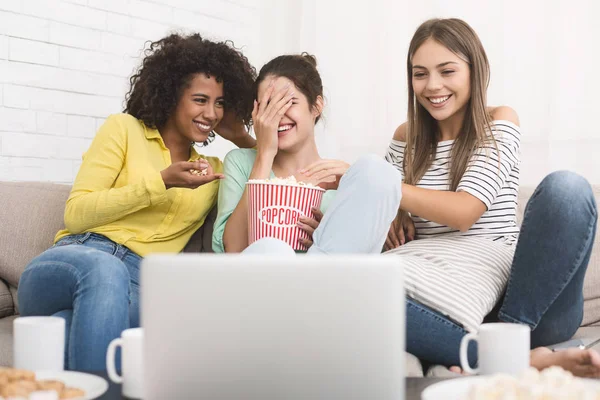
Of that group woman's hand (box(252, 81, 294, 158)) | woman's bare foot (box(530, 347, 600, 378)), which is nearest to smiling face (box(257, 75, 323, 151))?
woman's hand (box(252, 81, 294, 158))

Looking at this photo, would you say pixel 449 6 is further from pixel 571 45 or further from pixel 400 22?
pixel 571 45

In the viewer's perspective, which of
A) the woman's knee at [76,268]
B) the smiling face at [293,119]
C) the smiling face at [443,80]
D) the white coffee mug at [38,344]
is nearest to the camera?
the white coffee mug at [38,344]

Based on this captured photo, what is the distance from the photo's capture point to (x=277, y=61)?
2.24 meters

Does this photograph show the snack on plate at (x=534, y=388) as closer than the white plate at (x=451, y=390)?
Yes

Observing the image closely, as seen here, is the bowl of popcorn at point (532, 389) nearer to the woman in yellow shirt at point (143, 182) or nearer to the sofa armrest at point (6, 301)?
the woman in yellow shirt at point (143, 182)

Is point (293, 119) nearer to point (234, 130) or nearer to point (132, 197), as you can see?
point (234, 130)

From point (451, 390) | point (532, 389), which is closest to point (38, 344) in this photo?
point (451, 390)

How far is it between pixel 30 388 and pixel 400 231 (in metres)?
1.36

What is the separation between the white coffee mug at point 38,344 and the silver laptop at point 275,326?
0.39m

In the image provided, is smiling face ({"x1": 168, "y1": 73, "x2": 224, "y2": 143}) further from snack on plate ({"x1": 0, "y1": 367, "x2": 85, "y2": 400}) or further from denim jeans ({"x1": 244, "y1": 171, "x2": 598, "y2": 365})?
snack on plate ({"x1": 0, "y1": 367, "x2": 85, "y2": 400})

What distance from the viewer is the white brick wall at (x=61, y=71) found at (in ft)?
9.38

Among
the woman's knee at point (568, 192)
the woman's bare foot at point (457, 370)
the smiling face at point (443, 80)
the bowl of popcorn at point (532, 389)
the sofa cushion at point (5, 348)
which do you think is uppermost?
the smiling face at point (443, 80)

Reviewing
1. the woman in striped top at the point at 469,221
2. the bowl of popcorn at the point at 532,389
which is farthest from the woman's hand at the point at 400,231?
the bowl of popcorn at the point at 532,389

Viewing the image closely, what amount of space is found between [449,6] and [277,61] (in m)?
1.15
